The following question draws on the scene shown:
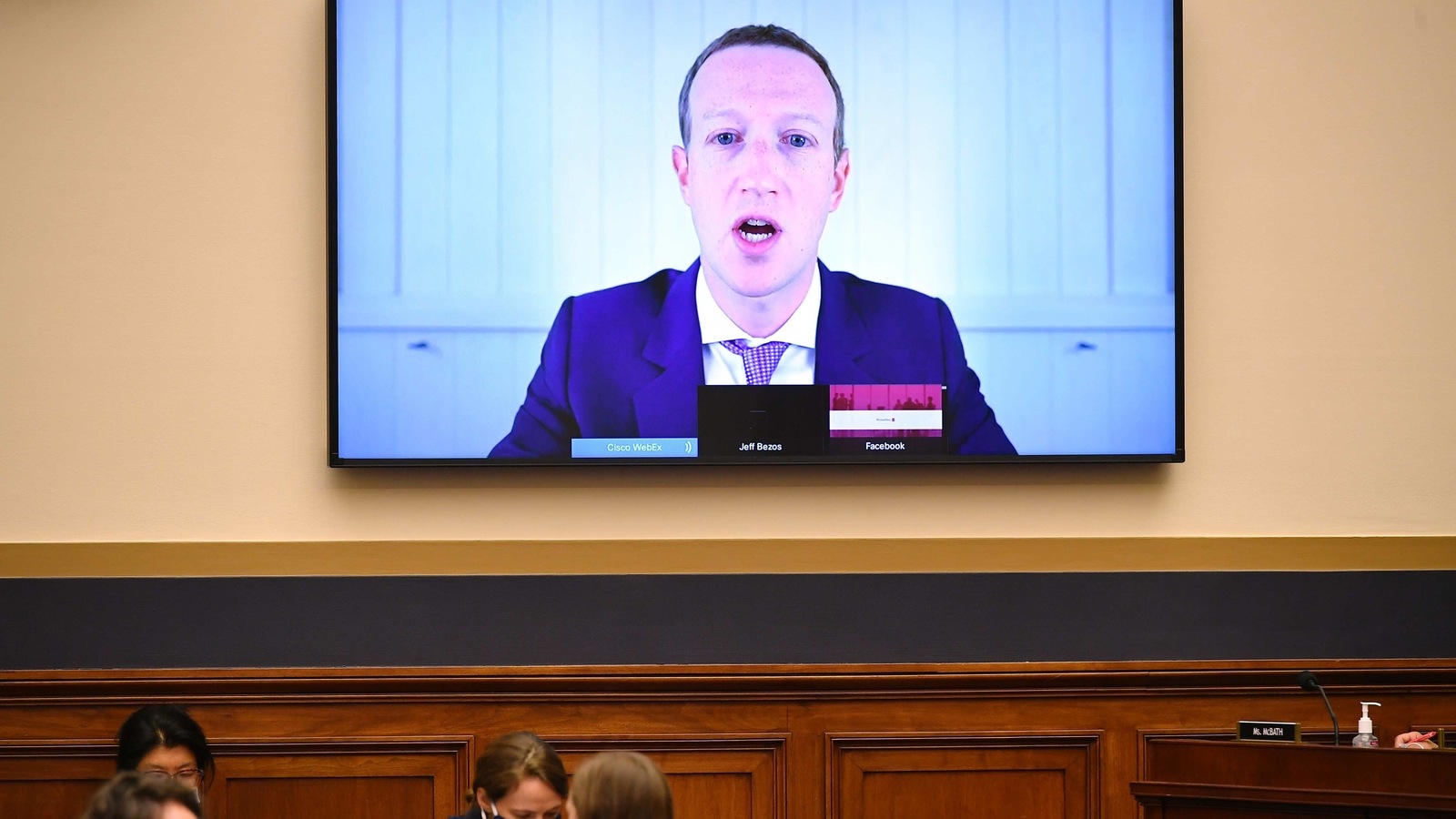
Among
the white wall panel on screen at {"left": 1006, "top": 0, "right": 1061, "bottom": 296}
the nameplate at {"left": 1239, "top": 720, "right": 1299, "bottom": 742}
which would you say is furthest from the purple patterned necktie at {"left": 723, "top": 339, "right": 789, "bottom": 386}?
the nameplate at {"left": 1239, "top": 720, "right": 1299, "bottom": 742}

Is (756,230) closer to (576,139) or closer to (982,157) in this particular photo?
(576,139)

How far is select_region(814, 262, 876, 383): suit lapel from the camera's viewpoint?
3.64m

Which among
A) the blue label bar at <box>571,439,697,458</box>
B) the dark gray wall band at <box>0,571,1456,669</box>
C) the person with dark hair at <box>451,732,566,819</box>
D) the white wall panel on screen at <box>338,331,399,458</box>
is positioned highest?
the white wall panel on screen at <box>338,331,399,458</box>

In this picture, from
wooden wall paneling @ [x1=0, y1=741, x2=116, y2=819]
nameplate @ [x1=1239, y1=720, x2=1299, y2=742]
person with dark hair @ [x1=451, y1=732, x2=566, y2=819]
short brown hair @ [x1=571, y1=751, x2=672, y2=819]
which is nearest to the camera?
short brown hair @ [x1=571, y1=751, x2=672, y2=819]

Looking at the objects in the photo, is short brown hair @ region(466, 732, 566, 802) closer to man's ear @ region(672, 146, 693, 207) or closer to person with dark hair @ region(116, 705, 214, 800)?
person with dark hair @ region(116, 705, 214, 800)

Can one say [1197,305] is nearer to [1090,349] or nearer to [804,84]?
[1090,349]

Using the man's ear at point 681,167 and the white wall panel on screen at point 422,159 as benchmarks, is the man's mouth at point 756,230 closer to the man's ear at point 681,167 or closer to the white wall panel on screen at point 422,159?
the man's ear at point 681,167

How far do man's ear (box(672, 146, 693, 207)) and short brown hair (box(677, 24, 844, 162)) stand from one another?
0.02 m

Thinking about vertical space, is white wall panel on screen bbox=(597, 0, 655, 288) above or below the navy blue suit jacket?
above

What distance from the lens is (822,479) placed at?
3.67m

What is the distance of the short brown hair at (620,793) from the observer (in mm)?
2166

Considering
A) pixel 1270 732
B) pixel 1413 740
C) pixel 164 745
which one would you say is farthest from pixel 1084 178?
pixel 164 745

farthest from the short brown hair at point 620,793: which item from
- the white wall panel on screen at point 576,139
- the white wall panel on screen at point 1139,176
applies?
the white wall panel on screen at point 1139,176

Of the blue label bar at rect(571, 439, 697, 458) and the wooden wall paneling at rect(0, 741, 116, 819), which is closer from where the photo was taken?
the wooden wall paneling at rect(0, 741, 116, 819)
